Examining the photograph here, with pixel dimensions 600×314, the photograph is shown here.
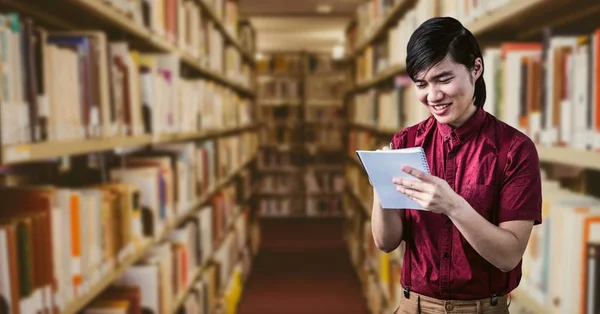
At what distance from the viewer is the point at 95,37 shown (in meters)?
1.50

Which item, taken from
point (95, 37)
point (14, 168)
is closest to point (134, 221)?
point (14, 168)

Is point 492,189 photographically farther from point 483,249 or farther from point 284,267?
point 284,267

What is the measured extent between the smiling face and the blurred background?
0.35m

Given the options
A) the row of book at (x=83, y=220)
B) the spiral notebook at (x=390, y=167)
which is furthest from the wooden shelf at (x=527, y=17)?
the row of book at (x=83, y=220)

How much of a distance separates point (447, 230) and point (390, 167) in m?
0.18

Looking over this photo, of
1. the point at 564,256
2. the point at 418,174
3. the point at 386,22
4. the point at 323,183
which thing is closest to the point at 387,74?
the point at 386,22

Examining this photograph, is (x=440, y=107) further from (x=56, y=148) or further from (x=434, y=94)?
(x=56, y=148)

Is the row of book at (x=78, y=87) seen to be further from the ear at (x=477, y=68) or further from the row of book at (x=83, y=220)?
the ear at (x=477, y=68)

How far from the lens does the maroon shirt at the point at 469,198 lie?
860 mm

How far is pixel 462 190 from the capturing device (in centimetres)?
89

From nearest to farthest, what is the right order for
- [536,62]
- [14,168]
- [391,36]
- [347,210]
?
[536,62] → [14,168] → [391,36] → [347,210]

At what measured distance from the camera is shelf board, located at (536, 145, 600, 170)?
106cm

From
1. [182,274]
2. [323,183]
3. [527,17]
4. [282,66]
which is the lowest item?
[323,183]

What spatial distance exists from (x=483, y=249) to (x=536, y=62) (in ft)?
2.42
